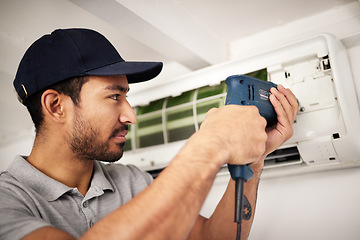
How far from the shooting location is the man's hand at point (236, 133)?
78 cm

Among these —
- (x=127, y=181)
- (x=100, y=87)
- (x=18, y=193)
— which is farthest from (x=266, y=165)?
(x=18, y=193)

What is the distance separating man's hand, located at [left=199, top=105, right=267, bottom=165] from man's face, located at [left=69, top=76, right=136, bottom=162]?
42 cm

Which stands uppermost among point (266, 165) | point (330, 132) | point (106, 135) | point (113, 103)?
point (113, 103)

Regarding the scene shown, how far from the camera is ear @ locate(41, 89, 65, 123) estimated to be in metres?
1.15

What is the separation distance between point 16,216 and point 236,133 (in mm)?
600

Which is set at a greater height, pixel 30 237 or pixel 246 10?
pixel 246 10

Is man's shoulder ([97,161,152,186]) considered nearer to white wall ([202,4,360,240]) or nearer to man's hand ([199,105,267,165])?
white wall ([202,4,360,240])

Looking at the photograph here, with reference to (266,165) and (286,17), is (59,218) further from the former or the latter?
(286,17)

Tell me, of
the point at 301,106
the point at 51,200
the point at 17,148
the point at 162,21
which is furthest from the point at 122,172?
the point at 17,148

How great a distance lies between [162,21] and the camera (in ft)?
4.37

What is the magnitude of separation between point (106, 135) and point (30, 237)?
460 mm

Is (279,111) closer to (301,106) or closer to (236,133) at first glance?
(301,106)

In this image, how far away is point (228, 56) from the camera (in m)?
1.68

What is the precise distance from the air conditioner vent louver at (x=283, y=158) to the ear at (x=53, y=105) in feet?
2.67
